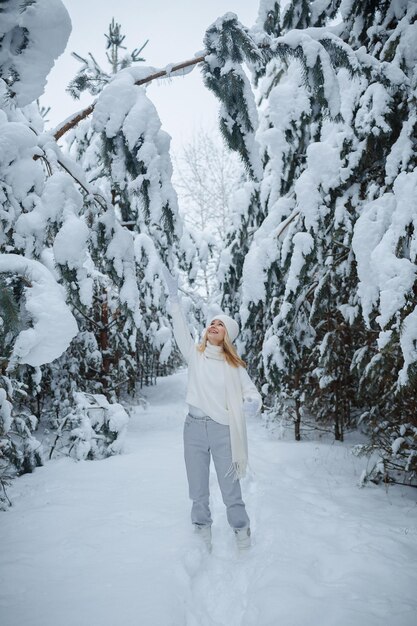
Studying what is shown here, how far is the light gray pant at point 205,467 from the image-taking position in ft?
9.51

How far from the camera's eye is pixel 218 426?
2.94m

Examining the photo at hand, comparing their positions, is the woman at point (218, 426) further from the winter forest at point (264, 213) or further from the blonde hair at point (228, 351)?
the winter forest at point (264, 213)

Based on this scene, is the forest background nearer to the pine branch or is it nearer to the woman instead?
the pine branch

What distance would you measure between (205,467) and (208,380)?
727 millimetres

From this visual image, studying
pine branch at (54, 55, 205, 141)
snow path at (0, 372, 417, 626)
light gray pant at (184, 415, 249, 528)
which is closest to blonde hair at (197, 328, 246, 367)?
light gray pant at (184, 415, 249, 528)

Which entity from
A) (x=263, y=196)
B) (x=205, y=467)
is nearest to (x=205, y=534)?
(x=205, y=467)

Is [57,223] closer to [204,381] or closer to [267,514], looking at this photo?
[204,381]

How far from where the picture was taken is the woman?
289 cm

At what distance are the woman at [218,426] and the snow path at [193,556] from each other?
0.97 feet

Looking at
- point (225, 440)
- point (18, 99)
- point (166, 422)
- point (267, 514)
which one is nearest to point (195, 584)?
point (225, 440)

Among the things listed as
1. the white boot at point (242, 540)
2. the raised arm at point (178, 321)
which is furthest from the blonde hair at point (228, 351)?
the white boot at point (242, 540)

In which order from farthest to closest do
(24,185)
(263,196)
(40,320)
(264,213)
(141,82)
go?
(264,213), (263,196), (141,82), (24,185), (40,320)

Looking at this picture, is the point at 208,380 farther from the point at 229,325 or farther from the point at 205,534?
the point at 205,534

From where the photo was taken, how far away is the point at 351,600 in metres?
2.21
